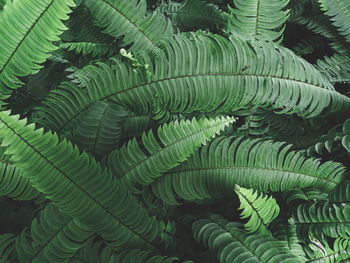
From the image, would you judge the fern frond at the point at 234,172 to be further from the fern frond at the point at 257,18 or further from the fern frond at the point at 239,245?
the fern frond at the point at 257,18

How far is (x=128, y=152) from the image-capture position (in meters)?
1.22

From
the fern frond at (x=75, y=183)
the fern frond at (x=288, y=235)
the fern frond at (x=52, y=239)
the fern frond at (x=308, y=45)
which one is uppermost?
the fern frond at (x=308, y=45)

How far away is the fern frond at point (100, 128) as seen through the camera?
4.15ft

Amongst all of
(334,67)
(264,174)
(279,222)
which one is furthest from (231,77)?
(334,67)

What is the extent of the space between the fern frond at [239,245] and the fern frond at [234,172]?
0.44ft

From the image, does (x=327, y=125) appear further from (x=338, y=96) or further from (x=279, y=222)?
(x=279, y=222)

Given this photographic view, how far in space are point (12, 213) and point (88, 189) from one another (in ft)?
1.55

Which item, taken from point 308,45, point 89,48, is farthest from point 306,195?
point 89,48

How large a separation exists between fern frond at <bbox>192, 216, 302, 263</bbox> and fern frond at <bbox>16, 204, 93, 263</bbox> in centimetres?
47

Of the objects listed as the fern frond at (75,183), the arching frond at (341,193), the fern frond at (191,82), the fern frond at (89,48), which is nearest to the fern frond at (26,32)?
the fern frond at (191,82)

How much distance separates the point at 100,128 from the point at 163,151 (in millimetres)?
279

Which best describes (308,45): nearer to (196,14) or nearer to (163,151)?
(196,14)

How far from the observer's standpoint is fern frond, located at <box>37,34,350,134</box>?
1.29 m

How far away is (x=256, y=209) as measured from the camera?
46.4 inches
